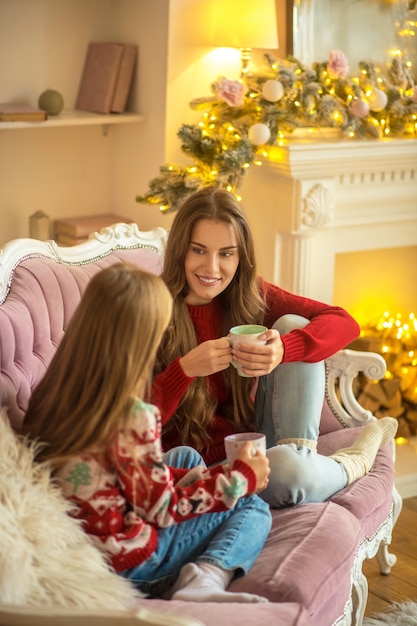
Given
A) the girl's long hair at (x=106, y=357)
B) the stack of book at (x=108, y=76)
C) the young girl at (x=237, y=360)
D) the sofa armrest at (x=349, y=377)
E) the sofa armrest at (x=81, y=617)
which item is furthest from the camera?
the stack of book at (x=108, y=76)

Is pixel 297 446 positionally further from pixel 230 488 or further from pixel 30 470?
pixel 30 470

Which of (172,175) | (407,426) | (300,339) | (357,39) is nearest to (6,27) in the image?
(172,175)

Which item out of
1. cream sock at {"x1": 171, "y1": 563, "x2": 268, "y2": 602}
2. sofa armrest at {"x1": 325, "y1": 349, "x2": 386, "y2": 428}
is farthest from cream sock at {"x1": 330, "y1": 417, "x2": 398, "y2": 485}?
cream sock at {"x1": 171, "y1": 563, "x2": 268, "y2": 602}

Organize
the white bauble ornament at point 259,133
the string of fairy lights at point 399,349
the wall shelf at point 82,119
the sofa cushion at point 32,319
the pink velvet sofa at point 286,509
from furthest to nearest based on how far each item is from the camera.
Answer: the string of fairy lights at point 399,349
the wall shelf at point 82,119
the white bauble ornament at point 259,133
the sofa cushion at point 32,319
the pink velvet sofa at point 286,509

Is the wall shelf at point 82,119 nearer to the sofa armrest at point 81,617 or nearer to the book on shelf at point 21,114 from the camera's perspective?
the book on shelf at point 21,114

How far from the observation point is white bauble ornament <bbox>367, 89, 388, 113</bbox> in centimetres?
332

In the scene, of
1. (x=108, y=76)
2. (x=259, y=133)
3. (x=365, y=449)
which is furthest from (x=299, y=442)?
(x=108, y=76)

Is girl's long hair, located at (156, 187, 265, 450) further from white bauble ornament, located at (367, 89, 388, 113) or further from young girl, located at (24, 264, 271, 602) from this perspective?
white bauble ornament, located at (367, 89, 388, 113)

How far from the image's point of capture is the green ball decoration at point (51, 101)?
11.5 ft

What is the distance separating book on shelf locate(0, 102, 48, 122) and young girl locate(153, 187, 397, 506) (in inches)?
47.7

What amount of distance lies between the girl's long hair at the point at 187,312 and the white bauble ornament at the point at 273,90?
903mm

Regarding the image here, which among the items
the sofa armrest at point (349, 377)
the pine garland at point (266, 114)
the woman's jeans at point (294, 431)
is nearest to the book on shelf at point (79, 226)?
the pine garland at point (266, 114)

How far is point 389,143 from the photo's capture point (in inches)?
136

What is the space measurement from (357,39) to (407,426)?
1.48 m
